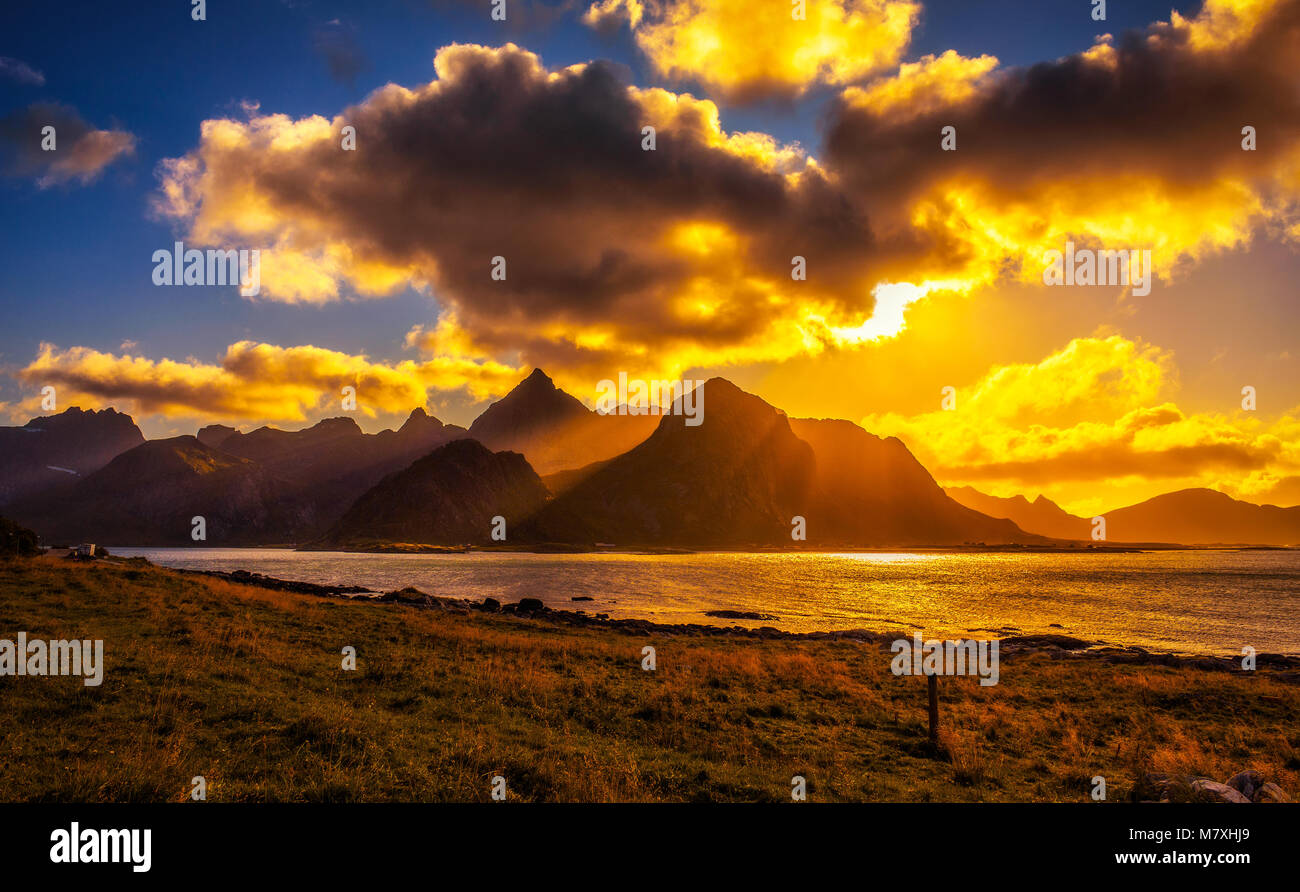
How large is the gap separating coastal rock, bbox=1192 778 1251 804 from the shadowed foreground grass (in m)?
3.98

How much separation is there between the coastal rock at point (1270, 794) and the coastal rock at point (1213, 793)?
0.83 m

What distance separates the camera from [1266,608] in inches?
2800

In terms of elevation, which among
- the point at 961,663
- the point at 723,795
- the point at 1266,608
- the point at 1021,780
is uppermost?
the point at 723,795

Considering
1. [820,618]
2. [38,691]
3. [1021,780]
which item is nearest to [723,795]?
[1021,780]

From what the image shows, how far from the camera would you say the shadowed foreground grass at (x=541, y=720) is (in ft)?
35.9

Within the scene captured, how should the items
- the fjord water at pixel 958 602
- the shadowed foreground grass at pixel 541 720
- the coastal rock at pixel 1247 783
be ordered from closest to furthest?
the shadowed foreground grass at pixel 541 720 → the coastal rock at pixel 1247 783 → the fjord water at pixel 958 602

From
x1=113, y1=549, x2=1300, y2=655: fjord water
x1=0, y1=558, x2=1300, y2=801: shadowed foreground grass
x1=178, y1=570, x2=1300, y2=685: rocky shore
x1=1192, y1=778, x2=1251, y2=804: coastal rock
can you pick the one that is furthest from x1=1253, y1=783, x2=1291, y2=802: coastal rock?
x1=113, y1=549, x2=1300, y2=655: fjord water

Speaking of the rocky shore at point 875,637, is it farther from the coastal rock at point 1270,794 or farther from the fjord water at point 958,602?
the coastal rock at point 1270,794

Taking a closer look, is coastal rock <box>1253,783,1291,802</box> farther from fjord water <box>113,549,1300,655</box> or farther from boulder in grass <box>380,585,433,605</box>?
boulder in grass <box>380,585,433,605</box>

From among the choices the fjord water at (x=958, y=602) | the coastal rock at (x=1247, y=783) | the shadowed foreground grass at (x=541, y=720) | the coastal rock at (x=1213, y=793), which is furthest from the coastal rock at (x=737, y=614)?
the coastal rock at (x=1213, y=793)

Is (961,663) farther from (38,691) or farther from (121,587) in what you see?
(121,587)

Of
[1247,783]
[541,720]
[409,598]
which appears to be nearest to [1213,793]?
[1247,783]
